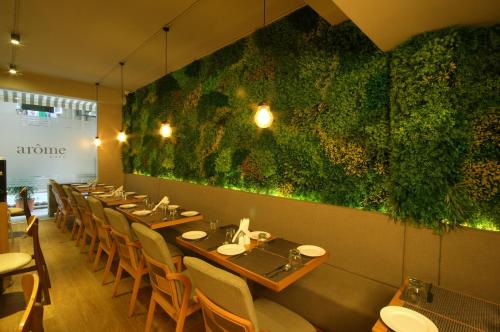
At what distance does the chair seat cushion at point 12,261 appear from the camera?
2225 mm

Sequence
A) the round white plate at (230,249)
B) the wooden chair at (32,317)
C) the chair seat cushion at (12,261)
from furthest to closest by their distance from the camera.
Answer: the chair seat cushion at (12,261) → the round white plate at (230,249) → the wooden chair at (32,317)

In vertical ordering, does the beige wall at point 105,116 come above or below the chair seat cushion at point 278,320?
above

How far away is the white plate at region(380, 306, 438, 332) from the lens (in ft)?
4.29

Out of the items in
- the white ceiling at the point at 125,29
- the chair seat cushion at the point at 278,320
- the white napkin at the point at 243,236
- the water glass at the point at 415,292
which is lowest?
the chair seat cushion at the point at 278,320

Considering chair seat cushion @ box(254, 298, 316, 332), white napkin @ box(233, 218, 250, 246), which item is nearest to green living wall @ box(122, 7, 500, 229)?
white napkin @ box(233, 218, 250, 246)

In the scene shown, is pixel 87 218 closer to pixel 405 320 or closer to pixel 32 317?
pixel 32 317

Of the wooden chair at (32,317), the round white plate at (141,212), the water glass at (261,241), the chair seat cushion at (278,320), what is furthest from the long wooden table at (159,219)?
the wooden chair at (32,317)

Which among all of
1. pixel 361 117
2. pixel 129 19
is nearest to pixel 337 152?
pixel 361 117

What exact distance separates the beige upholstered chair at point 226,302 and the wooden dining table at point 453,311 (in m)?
0.63

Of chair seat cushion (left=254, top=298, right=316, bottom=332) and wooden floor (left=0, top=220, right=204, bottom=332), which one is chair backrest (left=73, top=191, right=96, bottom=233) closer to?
wooden floor (left=0, top=220, right=204, bottom=332)

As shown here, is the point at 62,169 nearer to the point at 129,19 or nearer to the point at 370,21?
the point at 129,19

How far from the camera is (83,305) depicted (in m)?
2.71

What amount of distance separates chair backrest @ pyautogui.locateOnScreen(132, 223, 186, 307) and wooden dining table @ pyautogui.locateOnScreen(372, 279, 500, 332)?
4.47ft

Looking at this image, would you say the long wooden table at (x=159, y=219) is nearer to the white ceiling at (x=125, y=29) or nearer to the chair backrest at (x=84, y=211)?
the chair backrest at (x=84, y=211)
